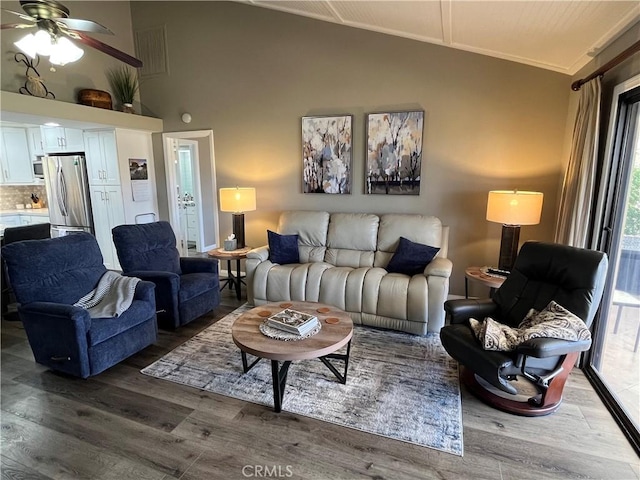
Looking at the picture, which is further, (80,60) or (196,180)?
(196,180)

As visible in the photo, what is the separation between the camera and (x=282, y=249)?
12.7 ft

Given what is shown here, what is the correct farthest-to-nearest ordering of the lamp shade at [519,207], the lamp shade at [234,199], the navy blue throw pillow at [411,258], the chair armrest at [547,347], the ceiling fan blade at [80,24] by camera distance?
1. the lamp shade at [234,199]
2. the navy blue throw pillow at [411,258]
3. the lamp shade at [519,207]
4. the ceiling fan blade at [80,24]
5. the chair armrest at [547,347]

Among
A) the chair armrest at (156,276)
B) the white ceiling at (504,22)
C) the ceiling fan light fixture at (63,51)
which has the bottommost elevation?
the chair armrest at (156,276)

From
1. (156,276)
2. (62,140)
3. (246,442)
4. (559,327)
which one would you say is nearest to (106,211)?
(62,140)

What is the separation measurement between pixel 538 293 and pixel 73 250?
368 cm

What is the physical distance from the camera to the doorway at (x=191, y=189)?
4977 millimetres

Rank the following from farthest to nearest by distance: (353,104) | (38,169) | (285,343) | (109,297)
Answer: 1. (38,169)
2. (353,104)
3. (109,297)
4. (285,343)

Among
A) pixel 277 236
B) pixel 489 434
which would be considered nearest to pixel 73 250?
pixel 277 236

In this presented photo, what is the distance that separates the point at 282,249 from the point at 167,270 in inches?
48.9

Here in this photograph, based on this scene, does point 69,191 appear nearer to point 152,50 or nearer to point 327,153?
point 152,50

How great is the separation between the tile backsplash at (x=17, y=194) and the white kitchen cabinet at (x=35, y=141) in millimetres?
677

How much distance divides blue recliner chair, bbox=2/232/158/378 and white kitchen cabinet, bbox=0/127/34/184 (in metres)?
4.08

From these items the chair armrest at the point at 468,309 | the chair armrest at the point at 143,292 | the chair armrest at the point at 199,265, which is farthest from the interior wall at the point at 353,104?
the chair armrest at the point at 143,292

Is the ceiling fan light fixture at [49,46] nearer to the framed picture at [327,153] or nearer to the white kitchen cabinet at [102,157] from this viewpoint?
the framed picture at [327,153]
